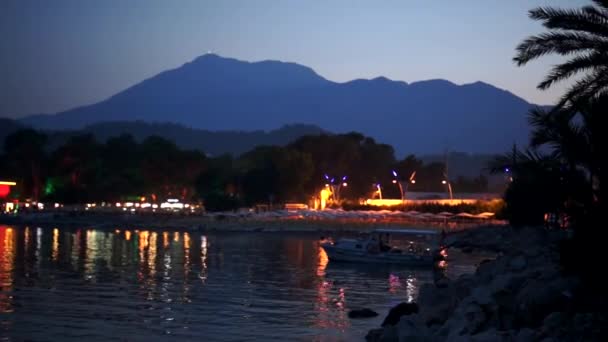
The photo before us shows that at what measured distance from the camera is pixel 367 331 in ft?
71.0

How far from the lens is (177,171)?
114m

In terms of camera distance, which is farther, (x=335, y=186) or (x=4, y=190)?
(x=4, y=190)

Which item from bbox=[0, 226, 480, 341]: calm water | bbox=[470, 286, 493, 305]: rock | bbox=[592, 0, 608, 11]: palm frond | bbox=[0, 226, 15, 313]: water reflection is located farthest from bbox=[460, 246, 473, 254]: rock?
bbox=[592, 0, 608, 11]: palm frond

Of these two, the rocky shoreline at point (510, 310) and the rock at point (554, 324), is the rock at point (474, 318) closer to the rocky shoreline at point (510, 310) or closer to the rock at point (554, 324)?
the rocky shoreline at point (510, 310)

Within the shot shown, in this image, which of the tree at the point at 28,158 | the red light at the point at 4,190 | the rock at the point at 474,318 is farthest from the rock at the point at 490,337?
the red light at the point at 4,190

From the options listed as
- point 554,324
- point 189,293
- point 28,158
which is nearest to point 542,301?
point 554,324

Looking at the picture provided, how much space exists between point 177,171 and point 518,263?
96.3 m

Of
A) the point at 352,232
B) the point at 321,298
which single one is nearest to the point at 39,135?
the point at 352,232

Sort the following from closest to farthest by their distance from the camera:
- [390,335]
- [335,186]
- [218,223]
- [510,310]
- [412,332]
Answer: [510,310], [412,332], [390,335], [218,223], [335,186]

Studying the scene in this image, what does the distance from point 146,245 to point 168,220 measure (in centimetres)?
3057

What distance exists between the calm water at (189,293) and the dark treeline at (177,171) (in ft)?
158

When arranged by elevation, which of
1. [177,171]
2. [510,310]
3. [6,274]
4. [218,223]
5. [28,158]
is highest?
[28,158]

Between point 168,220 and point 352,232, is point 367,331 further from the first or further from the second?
point 168,220

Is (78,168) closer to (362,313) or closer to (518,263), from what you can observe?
(362,313)
